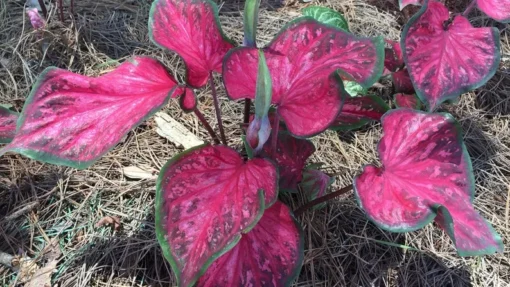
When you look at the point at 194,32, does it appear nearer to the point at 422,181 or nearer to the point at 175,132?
the point at 175,132

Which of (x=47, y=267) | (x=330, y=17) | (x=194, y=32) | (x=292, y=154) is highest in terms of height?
(x=194, y=32)

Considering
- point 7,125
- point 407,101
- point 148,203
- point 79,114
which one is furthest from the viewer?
point 407,101

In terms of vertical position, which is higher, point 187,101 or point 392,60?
point 187,101

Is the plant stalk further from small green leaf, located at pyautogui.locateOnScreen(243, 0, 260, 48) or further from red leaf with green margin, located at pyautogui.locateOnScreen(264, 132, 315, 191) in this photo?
red leaf with green margin, located at pyautogui.locateOnScreen(264, 132, 315, 191)

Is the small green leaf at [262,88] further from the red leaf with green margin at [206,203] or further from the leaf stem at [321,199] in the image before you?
the leaf stem at [321,199]

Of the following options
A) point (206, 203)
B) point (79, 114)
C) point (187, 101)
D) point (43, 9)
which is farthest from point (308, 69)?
point (43, 9)

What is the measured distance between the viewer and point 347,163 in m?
1.46

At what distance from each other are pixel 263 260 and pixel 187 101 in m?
0.40

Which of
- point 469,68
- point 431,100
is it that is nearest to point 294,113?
point 431,100

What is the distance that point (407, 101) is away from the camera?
1481 mm

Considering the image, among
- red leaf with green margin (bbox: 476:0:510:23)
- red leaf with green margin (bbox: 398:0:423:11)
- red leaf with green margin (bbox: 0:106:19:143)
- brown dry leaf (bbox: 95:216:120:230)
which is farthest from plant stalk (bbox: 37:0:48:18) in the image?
red leaf with green margin (bbox: 476:0:510:23)

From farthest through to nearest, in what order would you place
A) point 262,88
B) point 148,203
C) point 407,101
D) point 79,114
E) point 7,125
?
point 407,101
point 148,203
point 7,125
point 79,114
point 262,88

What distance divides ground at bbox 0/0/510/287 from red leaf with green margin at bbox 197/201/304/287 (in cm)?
24

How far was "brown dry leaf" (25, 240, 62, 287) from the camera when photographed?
3.93 feet
